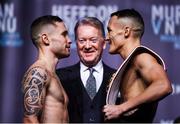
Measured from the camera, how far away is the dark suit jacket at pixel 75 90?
80.8 inches

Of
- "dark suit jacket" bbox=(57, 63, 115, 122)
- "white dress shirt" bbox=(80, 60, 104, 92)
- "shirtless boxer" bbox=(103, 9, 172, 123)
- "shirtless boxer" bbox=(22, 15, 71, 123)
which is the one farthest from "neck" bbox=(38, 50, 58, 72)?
"white dress shirt" bbox=(80, 60, 104, 92)

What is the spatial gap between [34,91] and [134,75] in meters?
0.36

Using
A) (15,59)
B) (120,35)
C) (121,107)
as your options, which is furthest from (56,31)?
(15,59)

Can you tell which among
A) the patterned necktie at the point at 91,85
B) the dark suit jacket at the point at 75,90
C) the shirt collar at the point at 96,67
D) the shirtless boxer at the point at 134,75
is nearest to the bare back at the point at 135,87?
the shirtless boxer at the point at 134,75

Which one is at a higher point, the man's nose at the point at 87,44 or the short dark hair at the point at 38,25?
the short dark hair at the point at 38,25

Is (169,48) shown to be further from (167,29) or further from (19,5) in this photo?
(19,5)

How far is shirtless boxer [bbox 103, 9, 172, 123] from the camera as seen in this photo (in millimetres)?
1516

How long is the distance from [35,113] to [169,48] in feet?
4.16

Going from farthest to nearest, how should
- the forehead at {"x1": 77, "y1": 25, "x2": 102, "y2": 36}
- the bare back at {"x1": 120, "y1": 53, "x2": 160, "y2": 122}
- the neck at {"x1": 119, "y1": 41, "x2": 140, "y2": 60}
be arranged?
1. the forehead at {"x1": 77, "y1": 25, "x2": 102, "y2": 36}
2. the neck at {"x1": 119, "y1": 41, "x2": 140, "y2": 60}
3. the bare back at {"x1": 120, "y1": 53, "x2": 160, "y2": 122}

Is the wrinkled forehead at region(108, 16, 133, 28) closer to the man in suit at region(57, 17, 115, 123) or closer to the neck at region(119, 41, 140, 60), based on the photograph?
the neck at region(119, 41, 140, 60)

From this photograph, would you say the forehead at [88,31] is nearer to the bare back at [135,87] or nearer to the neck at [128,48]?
the neck at [128,48]

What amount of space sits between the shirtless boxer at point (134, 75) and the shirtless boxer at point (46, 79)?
21 cm

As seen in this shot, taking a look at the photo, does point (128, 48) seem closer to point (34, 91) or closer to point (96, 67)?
point (34, 91)

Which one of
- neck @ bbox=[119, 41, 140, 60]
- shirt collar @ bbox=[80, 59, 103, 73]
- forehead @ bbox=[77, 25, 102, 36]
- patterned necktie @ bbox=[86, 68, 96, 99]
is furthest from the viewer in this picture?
shirt collar @ bbox=[80, 59, 103, 73]
